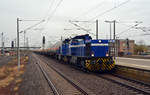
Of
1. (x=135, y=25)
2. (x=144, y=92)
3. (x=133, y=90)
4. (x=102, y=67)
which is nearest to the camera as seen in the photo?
(x=144, y=92)

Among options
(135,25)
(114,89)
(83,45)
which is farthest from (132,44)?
(114,89)

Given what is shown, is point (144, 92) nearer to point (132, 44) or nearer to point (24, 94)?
point (24, 94)

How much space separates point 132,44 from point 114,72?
75227mm

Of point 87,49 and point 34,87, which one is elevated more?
point 87,49

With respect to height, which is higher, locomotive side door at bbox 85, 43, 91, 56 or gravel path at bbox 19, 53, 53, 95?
locomotive side door at bbox 85, 43, 91, 56

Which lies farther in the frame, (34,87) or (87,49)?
(87,49)

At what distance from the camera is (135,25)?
28.8 m

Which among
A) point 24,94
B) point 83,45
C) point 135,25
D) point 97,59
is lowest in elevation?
point 24,94

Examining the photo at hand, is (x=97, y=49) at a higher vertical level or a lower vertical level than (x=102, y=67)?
higher

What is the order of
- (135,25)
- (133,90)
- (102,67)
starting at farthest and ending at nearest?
(135,25), (102,67), (133,90)

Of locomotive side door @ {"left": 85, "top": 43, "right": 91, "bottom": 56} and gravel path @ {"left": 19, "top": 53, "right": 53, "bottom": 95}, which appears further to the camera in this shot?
locomotive side door @ {"left": 85, "top": 43, "right": 91, "bottom": 56}

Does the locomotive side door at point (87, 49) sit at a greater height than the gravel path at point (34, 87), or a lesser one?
greater

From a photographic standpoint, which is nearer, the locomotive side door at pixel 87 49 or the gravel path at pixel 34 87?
the gravel path at pixel 34 87

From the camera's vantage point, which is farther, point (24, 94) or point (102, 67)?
point (102, 67)
